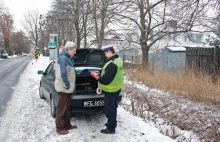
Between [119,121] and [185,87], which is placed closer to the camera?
[119,121]

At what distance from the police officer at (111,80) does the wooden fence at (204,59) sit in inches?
235

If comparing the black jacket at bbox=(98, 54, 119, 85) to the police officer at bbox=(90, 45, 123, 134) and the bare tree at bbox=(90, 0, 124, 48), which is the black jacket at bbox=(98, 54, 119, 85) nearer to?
the police officer at bbox=(90, 45, 123, 134)

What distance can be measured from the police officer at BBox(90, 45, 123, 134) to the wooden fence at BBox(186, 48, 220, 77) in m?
5.98

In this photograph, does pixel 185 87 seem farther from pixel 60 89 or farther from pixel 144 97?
pixel 60 89

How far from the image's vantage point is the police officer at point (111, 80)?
4.66 m

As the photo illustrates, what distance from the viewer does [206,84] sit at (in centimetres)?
776

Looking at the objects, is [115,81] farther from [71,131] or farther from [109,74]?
[71,131]

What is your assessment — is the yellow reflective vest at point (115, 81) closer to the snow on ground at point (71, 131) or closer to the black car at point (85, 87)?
the black car at point (85, 87)

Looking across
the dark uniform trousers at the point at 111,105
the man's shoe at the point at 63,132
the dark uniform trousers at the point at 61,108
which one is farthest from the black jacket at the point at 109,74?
the man's shoe at the point at 63,132

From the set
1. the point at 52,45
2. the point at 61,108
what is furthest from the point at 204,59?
the point at 52,45

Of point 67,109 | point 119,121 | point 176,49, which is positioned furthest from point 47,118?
point 176,49

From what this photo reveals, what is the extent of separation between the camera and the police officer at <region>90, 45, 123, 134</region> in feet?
15.3

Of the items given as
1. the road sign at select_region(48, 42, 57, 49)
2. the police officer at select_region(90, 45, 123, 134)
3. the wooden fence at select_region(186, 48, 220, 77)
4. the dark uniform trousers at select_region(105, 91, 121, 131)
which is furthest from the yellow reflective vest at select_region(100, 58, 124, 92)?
the road sign at select_region(48, 42, 57, 49)

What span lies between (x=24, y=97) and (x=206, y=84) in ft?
21.3
